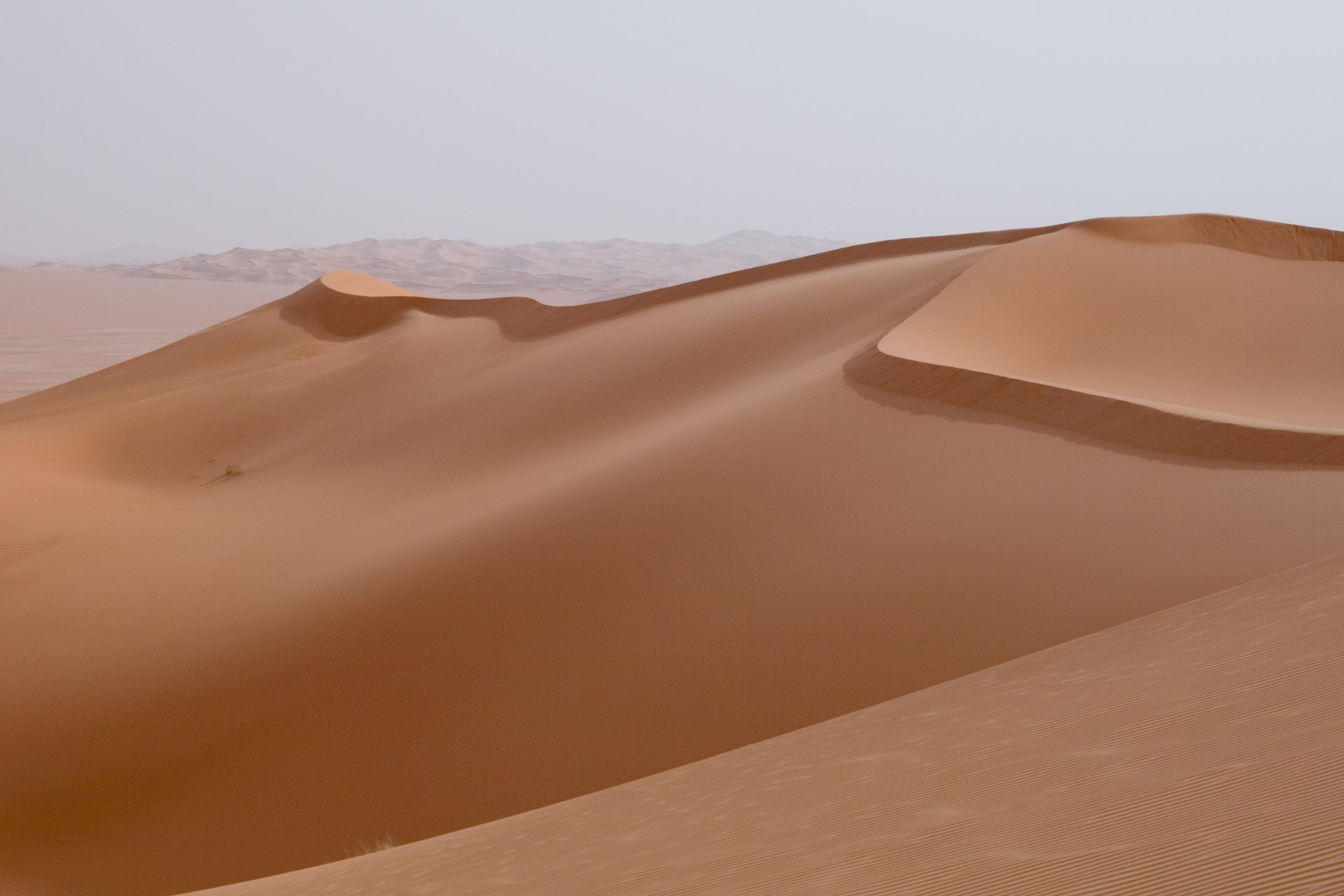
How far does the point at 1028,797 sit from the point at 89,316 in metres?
53.0

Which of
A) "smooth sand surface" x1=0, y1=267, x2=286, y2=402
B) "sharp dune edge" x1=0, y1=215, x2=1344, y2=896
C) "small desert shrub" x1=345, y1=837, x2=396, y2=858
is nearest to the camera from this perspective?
"sharp dune edge" x1=0, y1=215, x2=1344, y2=896

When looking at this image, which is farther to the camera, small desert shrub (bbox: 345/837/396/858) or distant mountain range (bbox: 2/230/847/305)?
distant mountain range (bbox: 2/230/847/305)

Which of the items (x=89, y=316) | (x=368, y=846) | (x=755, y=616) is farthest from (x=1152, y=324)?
(x=89, y=316)

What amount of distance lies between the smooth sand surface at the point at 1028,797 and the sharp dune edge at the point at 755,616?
2 centimetres

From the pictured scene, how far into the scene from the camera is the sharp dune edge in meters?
3.06

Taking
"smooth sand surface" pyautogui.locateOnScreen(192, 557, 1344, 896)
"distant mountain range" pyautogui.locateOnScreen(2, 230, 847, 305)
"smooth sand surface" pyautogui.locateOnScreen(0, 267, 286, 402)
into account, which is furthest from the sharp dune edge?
"distant mountain range" pyautogui.locateOnScreen(2, 230, 847, 305)

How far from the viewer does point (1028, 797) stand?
289cm

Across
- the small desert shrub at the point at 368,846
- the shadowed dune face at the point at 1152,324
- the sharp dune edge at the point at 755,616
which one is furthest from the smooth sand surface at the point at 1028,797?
the shadowed dune face at the point at 1152,324

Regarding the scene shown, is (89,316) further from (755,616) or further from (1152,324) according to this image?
(755,616)

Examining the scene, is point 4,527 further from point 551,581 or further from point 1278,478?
point 1278,478

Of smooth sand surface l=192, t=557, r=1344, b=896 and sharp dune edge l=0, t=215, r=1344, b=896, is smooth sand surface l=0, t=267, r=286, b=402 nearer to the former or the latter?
sharp dune edge l=0, t=215, r=1344, b=896

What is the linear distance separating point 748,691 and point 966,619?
44.0 inches

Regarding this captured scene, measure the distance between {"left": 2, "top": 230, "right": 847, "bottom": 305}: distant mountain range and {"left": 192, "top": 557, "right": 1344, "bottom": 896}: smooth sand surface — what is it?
175 ft

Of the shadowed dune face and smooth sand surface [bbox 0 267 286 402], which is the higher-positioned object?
the shadowed dune face
